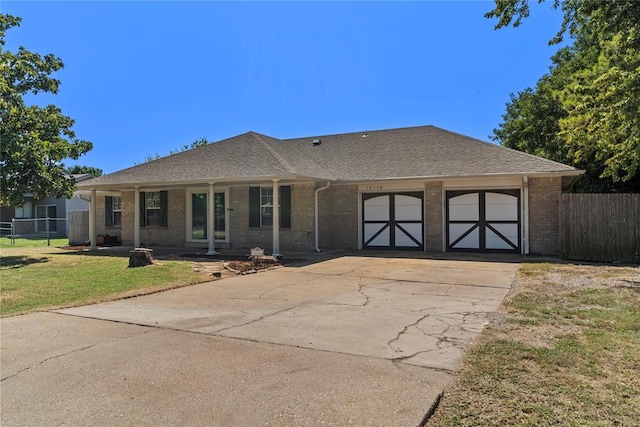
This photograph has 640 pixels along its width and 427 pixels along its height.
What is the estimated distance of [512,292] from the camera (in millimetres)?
8016

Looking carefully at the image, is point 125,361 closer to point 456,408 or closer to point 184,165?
point 456,408

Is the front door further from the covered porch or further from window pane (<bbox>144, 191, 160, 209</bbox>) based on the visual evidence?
window pane (<bbox>144, 191, 160, 209</bbox>)

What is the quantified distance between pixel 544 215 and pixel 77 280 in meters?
13.5

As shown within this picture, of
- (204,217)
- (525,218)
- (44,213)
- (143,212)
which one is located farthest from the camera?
(44,213)

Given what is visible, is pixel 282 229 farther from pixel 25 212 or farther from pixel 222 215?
pixel 25 212

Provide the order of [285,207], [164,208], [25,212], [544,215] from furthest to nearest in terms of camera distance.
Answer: [25,212] → [164,208] → [285,207] → [544,215]

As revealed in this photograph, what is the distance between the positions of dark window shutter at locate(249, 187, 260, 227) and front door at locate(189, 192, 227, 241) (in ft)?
3.99

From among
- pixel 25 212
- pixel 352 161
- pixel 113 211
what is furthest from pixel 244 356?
pixel 25 212

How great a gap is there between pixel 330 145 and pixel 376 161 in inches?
144

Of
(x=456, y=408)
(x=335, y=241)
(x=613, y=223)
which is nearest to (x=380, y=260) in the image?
(x=335, y=241)

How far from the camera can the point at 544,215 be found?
1390 cm

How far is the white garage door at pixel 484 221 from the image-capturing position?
47.6 ft

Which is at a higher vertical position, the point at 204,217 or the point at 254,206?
the point at 254,206

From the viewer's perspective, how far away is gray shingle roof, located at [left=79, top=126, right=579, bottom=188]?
1438 cm
